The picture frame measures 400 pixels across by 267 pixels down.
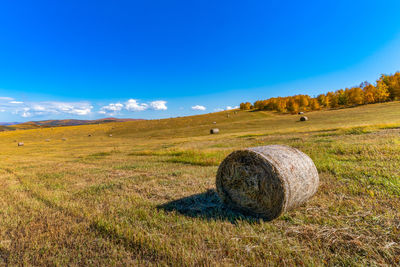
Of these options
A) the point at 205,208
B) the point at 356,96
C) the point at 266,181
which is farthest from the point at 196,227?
the point at 356,96

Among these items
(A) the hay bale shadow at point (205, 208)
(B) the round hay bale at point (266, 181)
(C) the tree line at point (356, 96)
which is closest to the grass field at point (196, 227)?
(A) the hay bale shadow at point (205, 208)

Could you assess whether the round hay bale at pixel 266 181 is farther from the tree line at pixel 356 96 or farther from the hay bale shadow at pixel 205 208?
the tree line at pixel 356 96

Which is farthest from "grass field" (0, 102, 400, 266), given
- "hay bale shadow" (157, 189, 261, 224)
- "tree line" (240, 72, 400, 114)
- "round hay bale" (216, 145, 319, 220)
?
"tree line" (240, 72, 400, 114)

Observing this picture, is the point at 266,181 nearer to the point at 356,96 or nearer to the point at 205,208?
the point at 205,208

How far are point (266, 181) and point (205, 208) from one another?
1807mm

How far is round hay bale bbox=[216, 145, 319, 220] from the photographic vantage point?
486 centimetres

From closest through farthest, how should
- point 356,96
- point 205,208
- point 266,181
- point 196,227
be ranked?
point 196,227
point 266,181
point 205,208
point 356,96

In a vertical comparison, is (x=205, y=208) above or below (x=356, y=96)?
below

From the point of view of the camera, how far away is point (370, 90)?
80375 millimetres

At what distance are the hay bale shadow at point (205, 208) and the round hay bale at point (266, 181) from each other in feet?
0.84

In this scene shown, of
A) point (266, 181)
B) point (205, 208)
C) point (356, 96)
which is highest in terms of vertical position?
point (356, 96)

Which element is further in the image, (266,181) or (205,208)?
(205,208)

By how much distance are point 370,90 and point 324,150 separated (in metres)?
92.2

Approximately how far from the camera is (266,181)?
5.04 metres
